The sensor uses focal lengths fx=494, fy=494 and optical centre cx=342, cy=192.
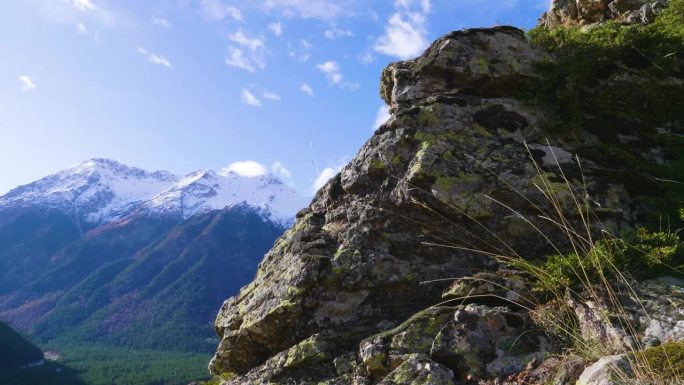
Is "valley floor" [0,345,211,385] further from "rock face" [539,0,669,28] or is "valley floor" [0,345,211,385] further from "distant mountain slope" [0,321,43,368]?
"rock face" [539,0,669,28]

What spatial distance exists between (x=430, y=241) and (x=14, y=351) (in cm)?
17303

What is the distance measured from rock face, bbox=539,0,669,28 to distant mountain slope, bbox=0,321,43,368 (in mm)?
164417

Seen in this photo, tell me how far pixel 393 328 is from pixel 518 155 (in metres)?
4.15

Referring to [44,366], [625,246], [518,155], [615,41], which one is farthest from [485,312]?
[44,366]

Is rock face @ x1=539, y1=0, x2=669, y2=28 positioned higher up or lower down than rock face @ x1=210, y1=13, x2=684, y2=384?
higher up

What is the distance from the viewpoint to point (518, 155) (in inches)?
361

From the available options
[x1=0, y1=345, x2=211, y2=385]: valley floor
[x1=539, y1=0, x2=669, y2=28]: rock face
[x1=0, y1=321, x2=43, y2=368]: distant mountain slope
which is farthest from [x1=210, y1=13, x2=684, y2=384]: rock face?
[x1=0, y1=321, x2=43, y2=368]: distant mountain slope

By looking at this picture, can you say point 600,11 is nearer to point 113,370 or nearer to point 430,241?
point 430,241

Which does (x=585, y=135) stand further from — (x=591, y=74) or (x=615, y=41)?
(x=615, y=41)

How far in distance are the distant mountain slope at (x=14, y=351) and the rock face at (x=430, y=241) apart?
163120mm

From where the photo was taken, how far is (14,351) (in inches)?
5674

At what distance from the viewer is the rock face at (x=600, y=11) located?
12.4 meters

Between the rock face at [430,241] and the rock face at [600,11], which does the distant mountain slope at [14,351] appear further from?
the rock face at [600,11]

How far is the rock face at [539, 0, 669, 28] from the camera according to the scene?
12445 millimetres
